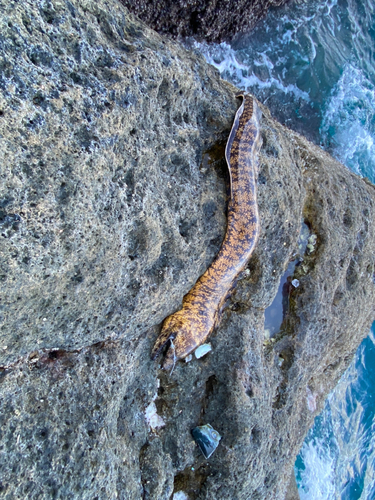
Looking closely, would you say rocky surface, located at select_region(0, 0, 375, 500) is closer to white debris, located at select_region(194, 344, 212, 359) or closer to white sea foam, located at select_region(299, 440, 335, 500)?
white debris, located at select_region(194, 344, 212, 359)

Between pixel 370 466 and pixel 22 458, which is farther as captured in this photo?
pixel 370 466

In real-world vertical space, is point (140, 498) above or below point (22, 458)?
below

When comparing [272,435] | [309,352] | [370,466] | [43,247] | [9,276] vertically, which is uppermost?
[43,247]

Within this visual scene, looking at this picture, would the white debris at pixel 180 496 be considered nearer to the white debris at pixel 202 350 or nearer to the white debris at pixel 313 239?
the white debris at pixel 202 350

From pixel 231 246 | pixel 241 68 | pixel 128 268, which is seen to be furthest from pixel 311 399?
pixel 241 68

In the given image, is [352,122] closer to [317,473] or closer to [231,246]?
[231,246]

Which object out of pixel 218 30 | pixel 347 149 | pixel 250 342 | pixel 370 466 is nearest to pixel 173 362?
pixel 250 342

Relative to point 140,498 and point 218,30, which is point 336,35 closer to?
point 218,30
